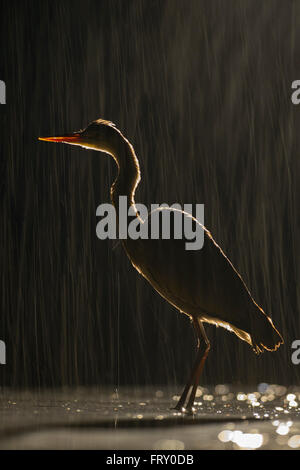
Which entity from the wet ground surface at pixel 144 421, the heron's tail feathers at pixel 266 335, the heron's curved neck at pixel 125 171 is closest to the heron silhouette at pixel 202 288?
the heron's tail feathers at pixel 266 335

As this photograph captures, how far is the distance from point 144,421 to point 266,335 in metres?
1.29

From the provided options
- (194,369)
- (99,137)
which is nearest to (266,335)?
(194,369)

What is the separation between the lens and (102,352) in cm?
1051

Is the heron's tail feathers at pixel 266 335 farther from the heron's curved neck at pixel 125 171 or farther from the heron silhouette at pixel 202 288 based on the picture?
the heron's curved neck at pixel 125 171

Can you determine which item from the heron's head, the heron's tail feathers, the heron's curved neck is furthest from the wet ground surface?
the heron's head

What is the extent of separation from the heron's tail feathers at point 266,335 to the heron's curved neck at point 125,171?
1.25 m

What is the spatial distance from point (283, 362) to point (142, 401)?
350 cm

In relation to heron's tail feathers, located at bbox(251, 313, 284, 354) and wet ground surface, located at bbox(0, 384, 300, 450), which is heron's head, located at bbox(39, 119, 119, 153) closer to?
heron's tail feathers, located at bbox(251, 313, 284, 354)

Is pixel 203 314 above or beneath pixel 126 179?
beneath

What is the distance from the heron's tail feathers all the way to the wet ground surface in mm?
422

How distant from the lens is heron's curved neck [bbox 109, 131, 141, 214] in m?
6.38
